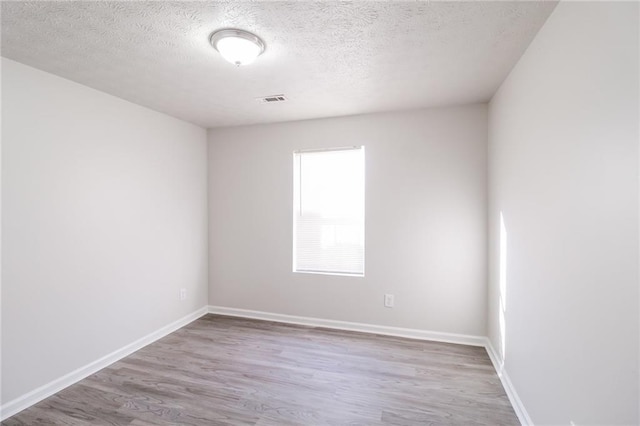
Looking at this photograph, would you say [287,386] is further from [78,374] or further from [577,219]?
[577,219]

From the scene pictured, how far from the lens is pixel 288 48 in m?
1.93

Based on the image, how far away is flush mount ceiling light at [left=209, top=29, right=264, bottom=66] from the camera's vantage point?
1742 mm

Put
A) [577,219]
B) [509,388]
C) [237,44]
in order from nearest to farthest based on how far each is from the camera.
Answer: [577,219]
[237,44]
[509,388]

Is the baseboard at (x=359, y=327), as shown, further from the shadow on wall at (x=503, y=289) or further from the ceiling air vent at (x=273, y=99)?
the ceiling air vent at (x=273, y=99)

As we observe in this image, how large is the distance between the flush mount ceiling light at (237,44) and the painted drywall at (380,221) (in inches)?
66.5

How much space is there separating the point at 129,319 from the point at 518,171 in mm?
3581

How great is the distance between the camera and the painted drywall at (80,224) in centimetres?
207

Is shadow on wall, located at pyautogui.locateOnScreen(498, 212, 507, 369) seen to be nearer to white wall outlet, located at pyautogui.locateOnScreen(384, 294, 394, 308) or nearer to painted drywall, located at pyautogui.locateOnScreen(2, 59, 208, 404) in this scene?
white wall outlet, located at pyautogui.locateOnScreen(384, 294, 394, 308)

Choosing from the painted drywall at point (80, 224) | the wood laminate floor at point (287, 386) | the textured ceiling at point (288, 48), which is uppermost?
the textured ceiling at point (288, 48)

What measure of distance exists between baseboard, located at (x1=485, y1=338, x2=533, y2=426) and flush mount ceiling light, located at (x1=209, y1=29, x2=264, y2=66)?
2.81m

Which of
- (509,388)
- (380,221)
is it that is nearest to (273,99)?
(380,221)

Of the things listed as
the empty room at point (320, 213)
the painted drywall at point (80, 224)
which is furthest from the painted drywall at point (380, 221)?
the painted drywall at point (80, 224)

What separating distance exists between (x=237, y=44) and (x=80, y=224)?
196 centimetres

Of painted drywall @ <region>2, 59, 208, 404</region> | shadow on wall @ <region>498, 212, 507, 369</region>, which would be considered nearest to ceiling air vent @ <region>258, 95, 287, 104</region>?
painted drywall @ <region>2, 59, 208, 404</region>
